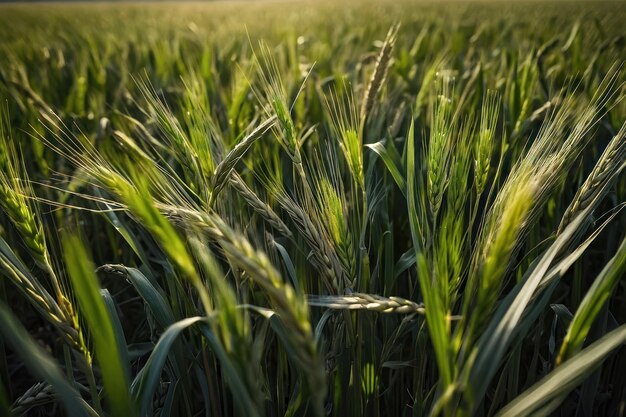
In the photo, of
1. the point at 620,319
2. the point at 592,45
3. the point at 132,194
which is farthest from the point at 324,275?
the point at 592,45

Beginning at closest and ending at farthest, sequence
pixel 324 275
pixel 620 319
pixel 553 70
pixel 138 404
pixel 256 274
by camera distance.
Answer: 1. pixel 256 274
2. pixel 138 404
3. pixel 324 275
4. pixel 620 319
5. pixel 553 70

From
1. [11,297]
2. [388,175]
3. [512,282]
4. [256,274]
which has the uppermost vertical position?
[256,274]

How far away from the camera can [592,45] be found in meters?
3.06

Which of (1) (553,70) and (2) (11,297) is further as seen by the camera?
(1) (553,70)

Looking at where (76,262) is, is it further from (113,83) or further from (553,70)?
(113,83)

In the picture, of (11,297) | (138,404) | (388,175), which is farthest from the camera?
(11,297)

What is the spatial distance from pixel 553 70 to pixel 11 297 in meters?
2.13

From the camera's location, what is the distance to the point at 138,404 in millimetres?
649

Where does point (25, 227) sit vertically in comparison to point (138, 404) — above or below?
above

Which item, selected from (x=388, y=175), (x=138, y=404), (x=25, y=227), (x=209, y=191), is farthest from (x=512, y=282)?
(x=25, y=227)

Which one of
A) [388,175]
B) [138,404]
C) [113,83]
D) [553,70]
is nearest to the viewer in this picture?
[138,404]

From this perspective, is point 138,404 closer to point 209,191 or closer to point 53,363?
point 53,363

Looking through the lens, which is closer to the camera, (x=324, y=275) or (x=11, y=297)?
(x=324, y=275)

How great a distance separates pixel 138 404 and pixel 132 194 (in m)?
0.28
